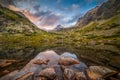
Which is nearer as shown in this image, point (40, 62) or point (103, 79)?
point (103, 79)

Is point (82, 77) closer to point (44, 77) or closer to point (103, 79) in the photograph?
point (103, 79)

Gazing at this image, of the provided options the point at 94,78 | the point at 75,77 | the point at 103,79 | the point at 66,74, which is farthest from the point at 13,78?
the point at 103,79

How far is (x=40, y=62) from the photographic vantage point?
28766mm

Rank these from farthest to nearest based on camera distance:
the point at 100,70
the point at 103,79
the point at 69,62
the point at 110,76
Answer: the point at 69,62 < the point at 100,70 < the point at 110,76 < the point at 103,79

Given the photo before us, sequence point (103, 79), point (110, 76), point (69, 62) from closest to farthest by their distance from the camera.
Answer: point (103, 79) < point (110, 76) < point (69, 62)

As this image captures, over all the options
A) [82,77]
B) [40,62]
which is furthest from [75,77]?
[40,62]

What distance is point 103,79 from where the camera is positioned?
688 inches

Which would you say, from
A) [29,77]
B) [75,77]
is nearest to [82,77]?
[75,77]

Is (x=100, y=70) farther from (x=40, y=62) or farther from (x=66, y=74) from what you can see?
(x=40, y=62)

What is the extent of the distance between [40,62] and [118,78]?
1728cm

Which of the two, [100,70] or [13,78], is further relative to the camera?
[100,70]

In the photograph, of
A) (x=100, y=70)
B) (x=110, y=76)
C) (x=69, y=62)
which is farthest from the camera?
(x=69, y=62)

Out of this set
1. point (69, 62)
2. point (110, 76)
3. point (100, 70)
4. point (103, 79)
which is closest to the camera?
point (103, 79)

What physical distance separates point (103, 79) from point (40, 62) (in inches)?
624
